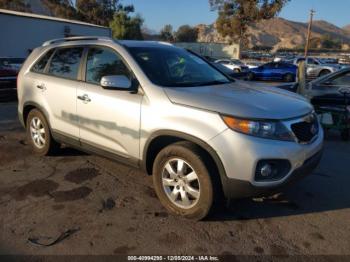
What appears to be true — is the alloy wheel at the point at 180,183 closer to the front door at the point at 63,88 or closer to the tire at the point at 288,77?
the front door at the point at 63,88

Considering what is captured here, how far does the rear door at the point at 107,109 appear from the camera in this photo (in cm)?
411

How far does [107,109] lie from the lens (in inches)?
170

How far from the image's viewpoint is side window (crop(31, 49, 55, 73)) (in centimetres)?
550

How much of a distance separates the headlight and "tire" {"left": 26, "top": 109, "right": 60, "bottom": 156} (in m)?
3.03

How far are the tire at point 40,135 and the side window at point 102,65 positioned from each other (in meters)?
1.21

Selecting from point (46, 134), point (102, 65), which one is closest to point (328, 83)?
point (102, 65)

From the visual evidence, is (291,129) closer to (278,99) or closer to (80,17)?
(278,99)

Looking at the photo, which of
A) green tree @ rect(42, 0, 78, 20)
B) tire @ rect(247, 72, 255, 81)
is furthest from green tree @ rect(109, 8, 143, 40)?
tire @ rect(247, 72, 255, 81)

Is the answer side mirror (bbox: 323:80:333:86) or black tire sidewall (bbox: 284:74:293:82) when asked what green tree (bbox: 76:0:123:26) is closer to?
black tire sidewall (bbox: 284:74:293:82)

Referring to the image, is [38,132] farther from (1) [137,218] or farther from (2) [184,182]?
(2) [184,182]

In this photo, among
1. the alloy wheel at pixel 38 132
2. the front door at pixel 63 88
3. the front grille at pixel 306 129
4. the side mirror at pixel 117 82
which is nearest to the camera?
the front grille at pixel 306 129

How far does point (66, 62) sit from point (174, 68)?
5.19 feet

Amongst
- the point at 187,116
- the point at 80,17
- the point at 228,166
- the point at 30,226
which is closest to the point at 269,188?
the point at 228,166

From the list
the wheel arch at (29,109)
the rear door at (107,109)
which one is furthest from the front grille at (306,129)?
the wheel arch at (29,109)
